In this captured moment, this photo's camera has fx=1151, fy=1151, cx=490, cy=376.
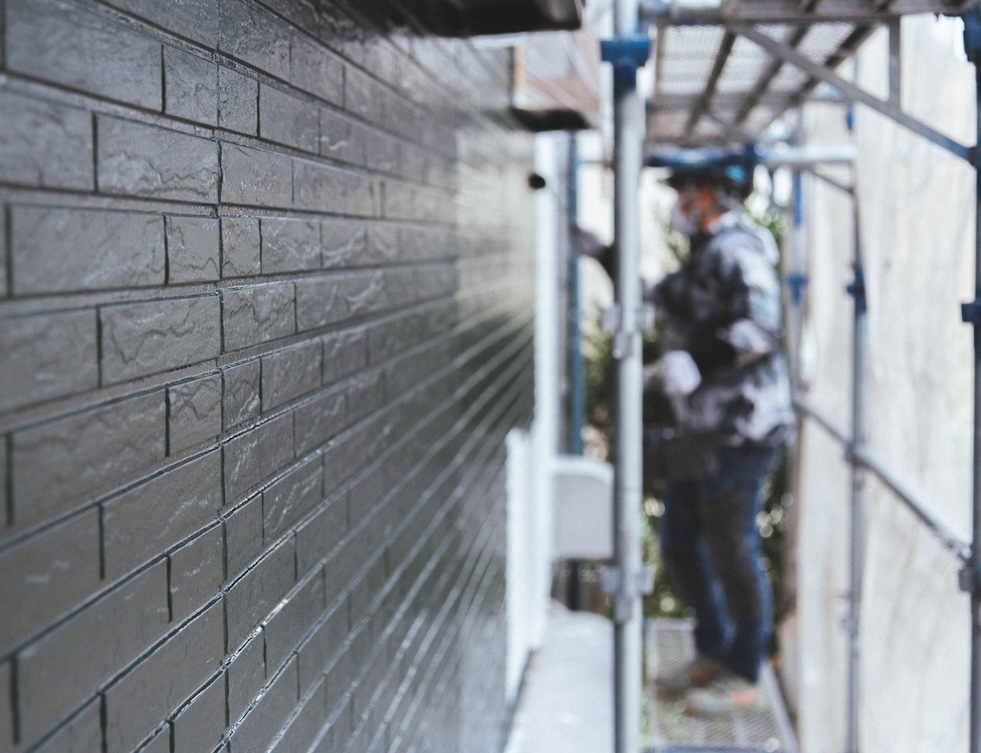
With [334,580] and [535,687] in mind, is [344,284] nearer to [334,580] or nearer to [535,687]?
[334,580]

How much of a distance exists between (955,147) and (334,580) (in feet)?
5.92

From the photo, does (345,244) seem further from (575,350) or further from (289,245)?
(575,350)

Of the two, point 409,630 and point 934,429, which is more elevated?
point 934,429

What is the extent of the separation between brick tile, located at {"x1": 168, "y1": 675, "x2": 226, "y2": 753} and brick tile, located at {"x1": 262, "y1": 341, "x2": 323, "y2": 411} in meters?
0.39

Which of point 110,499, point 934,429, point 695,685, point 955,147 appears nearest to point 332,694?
point 110,499

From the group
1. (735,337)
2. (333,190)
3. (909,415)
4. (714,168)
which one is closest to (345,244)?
(333,190)

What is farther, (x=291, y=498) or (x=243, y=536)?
(x=291, y=498)

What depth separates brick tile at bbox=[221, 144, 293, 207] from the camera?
142 cm

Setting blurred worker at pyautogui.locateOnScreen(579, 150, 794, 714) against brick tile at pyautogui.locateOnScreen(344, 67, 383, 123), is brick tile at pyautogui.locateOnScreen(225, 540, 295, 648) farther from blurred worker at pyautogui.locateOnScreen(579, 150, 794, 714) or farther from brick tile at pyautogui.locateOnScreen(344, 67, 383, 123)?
blurred worker at pyautogui.locateOnScreen(579, 150, 794, 714)

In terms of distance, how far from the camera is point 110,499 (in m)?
1.08

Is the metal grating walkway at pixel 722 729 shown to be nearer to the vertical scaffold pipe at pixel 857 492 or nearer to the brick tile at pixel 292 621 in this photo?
the vertical scaffold pipe at pixel 857 492

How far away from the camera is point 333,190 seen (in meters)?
1.89

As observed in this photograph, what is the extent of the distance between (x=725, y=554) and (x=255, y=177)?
148 inches

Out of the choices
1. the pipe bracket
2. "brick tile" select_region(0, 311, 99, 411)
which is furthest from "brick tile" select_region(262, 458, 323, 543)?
the pipe bracket
